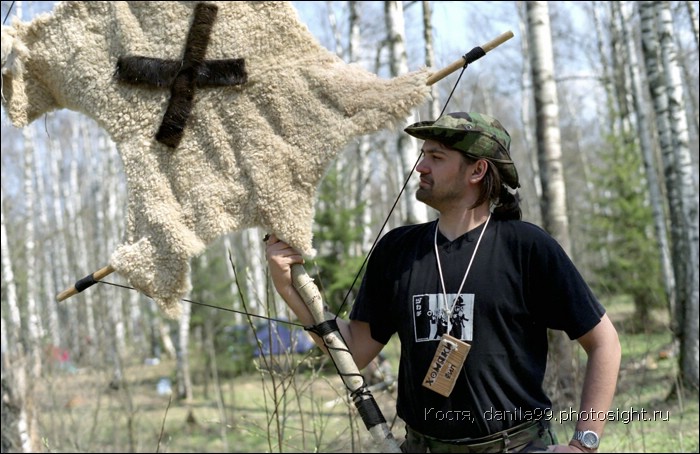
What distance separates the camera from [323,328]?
2215 mm

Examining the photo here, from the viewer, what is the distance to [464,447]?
2.07 metres

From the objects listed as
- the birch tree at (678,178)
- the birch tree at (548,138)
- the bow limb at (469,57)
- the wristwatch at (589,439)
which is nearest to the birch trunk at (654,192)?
the birch tree at (678,178)

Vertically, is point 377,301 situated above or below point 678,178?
below

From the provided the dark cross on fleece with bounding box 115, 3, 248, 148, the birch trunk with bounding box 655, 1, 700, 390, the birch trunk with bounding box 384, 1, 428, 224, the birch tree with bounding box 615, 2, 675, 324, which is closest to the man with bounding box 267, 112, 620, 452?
the dark cross on fleece with bounding box 115, 3, 248, 148

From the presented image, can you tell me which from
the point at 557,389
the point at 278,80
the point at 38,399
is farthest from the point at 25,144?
the point at 278,80

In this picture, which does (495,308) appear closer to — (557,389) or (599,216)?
(557,389)

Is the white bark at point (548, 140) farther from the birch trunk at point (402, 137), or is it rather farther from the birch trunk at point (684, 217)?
the birch trunk at point (684, 217)

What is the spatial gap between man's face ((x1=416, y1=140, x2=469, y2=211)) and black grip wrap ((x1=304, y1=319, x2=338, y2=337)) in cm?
50

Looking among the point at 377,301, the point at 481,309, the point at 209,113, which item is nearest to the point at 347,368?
the point at 377,301

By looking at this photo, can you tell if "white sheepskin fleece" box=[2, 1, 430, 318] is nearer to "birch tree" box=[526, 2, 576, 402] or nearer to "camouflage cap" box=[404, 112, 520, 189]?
"camouflage cap" box=[404, 112, 520, 189]

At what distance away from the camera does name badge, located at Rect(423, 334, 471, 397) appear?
6.65 feet

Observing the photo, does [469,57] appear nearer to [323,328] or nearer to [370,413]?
[323,328]

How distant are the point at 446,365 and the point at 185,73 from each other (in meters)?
1.26

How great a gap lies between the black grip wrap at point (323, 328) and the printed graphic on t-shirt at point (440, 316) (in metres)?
0.27
